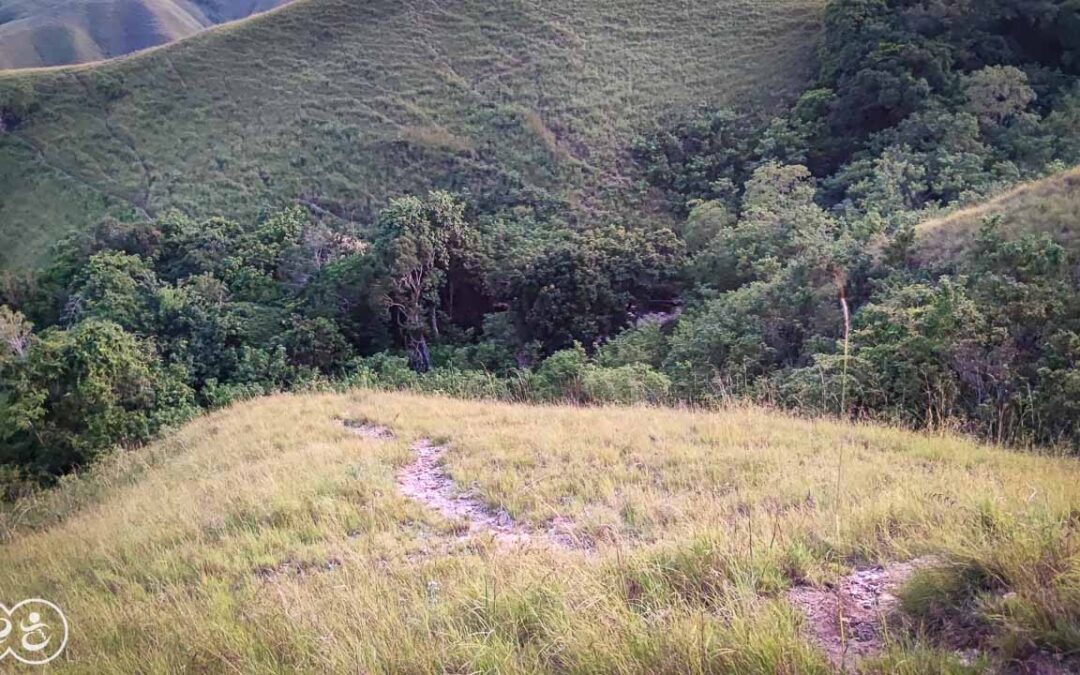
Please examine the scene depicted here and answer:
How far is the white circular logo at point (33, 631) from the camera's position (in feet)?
11.1

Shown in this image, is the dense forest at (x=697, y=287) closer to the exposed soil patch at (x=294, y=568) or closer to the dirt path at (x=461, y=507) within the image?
the dirt path at (x=461, y=507)

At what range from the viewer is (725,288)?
19984mm

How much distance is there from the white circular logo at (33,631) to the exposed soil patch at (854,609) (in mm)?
3680

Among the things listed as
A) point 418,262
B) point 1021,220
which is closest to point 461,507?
point 1021,220

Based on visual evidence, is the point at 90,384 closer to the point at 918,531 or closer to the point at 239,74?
the point at 918,531

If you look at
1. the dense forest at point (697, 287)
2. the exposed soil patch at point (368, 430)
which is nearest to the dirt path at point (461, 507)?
the exposed soil patch at point (368, 430)

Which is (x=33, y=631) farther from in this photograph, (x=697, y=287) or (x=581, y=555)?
(x=697, y=287)

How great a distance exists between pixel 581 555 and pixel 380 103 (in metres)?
37.9

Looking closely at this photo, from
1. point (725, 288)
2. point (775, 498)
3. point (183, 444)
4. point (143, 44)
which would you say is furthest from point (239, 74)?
point (143, 44)

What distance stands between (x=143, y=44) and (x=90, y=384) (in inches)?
4789

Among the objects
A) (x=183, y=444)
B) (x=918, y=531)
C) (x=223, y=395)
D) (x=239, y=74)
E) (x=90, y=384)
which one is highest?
(x=239, y=74)

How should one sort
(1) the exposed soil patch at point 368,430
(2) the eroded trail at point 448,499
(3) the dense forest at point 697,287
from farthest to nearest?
(3) the dense forest at point 697,287 → (1) the exposed soil patch at point 368,430 → (2) the eroded trail at point 448,499

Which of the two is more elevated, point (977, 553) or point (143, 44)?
point (143, 44)

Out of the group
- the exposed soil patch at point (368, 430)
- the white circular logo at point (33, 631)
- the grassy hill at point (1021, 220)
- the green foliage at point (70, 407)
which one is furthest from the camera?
the green foliage at point (70, 407)
